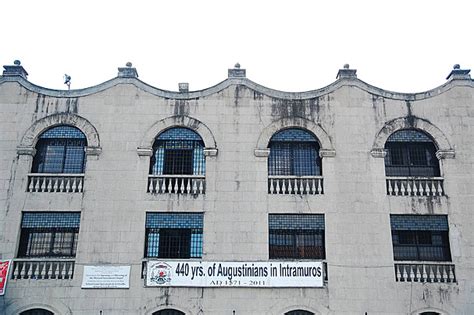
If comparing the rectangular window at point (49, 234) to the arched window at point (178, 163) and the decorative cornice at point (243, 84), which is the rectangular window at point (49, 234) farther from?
the decorative cornice at point (243, 84)

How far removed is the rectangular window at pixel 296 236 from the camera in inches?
798

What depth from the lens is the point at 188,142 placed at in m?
21.9

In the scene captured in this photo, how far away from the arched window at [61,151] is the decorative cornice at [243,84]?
5.87ft

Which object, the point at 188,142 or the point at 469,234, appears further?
the point at 188,142

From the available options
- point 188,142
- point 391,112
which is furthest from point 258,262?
point 391,112

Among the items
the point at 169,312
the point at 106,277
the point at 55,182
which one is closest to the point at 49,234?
the point at 55,182

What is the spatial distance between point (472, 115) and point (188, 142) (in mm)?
12990

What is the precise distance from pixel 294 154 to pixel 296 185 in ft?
5.34

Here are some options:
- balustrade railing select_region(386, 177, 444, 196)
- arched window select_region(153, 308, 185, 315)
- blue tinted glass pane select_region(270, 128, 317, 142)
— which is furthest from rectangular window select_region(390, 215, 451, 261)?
arched window select_region(153, 308, 185, 315)

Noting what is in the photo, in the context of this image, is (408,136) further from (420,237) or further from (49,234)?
(49,234)

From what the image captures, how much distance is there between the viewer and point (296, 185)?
20953 mm

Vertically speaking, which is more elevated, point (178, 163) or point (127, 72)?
point (127, 72)

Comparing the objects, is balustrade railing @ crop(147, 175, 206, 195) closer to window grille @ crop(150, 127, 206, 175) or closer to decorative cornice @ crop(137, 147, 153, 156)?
window grille @ crop(150, 127, 206, 175)

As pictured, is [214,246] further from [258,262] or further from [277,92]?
[277,92]
